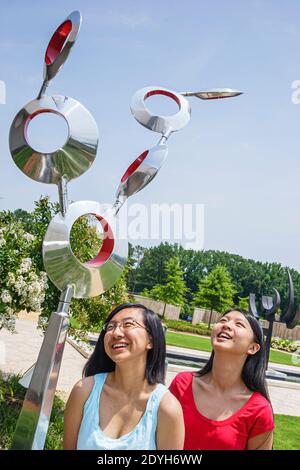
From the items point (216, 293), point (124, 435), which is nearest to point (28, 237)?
point (124, 435)

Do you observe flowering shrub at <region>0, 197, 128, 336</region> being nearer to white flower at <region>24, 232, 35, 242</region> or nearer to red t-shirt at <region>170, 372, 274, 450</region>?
white flower at <region>24, 232, 35, 242</region>

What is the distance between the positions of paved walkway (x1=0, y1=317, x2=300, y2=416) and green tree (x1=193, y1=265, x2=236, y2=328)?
1008 inches

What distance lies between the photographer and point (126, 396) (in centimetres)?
197

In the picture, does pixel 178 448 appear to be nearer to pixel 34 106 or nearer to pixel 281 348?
pixel 34 106

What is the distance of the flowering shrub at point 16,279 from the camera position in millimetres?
4980

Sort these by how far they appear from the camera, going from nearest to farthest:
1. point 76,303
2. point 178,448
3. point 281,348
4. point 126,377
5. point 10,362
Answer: point 178,448 → point 126,377 → point 76,303 → point 10,362 → point 281,348

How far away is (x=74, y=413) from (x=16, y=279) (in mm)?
3277

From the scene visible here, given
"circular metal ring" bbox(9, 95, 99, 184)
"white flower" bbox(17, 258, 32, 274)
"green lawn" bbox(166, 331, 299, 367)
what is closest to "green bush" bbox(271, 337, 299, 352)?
"green lawn" bbox(166, 331, 299, 367)

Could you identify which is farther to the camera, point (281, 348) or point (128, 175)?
point (281, 348)

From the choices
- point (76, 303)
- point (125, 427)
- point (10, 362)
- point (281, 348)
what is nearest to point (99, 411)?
point (125, 427)

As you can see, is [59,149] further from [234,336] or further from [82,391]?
[234,336]

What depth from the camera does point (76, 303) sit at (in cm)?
616

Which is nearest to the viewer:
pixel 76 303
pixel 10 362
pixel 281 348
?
pixel 76 303
